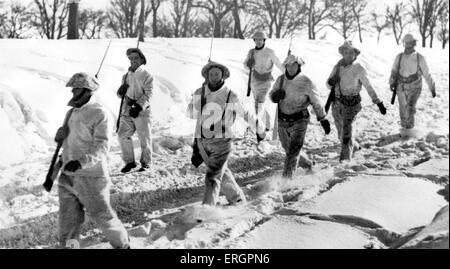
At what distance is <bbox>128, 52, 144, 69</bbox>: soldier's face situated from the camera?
7.46 meters

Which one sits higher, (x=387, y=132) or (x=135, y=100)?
(x=135, y=100)

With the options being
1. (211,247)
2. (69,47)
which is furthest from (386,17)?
(211,247)

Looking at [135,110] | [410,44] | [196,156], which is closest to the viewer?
[196,156]

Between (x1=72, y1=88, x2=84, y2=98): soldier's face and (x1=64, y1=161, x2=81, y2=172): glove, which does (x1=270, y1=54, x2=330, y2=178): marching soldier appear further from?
(x1=64, y1=161, x2=81, y2=172): glove

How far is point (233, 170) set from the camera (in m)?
7.92

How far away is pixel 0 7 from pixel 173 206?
36.3 m

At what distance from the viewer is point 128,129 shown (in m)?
7.65

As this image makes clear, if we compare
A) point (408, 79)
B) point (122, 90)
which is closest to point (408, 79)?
point (408, 79)

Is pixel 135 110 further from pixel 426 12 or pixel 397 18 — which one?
pixel 397 18

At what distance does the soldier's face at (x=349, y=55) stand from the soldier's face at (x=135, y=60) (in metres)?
2.90

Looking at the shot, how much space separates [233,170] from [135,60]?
209 centimetres

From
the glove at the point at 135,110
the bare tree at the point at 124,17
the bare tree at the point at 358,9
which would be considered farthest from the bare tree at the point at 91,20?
the glove at the point at 135,110
